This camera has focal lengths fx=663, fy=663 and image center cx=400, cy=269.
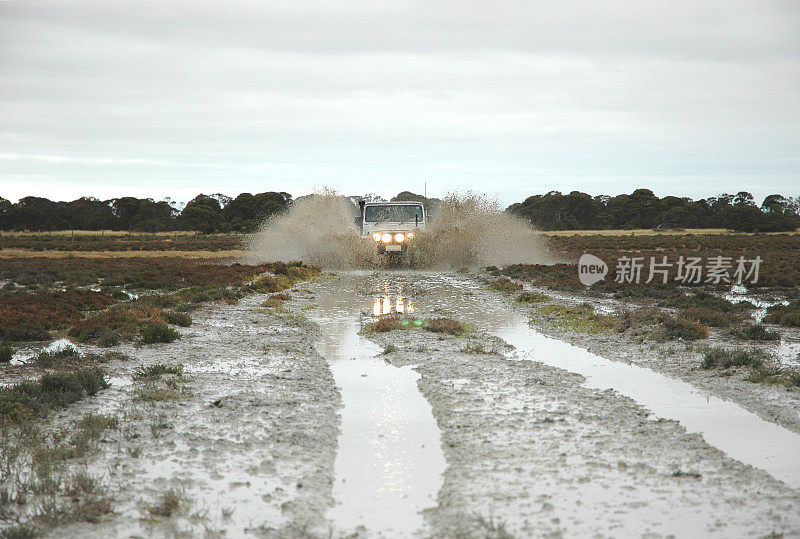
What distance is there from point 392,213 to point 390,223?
0.64m

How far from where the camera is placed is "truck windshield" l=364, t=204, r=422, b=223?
109 feet

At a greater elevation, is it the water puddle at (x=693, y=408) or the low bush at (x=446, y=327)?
the low bush at (x=446, y=327)

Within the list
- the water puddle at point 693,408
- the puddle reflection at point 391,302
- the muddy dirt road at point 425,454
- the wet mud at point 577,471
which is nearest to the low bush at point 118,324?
the muddy dirt road at point 425,454

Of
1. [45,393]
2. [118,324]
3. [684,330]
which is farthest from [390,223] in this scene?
[45,393]

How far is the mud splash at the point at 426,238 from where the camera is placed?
116 feet

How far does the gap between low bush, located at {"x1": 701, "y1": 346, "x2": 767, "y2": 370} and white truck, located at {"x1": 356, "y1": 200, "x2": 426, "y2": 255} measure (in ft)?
73.8

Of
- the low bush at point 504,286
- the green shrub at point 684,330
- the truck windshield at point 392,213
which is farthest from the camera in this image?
the truck windshield at point 392,213

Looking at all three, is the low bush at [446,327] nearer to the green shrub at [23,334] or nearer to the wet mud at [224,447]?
the wet mud at [224,447]

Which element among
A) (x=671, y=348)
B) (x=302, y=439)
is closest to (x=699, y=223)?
(x=671, y=348)

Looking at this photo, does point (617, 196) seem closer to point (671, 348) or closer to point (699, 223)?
point (699, 223)

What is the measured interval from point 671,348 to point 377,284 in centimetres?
1548

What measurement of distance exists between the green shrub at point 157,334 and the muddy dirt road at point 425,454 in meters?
1.43

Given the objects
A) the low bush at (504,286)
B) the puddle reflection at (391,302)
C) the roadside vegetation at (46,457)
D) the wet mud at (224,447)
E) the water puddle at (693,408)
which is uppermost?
the low bush at (504,286)

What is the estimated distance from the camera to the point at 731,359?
10.4 metres
